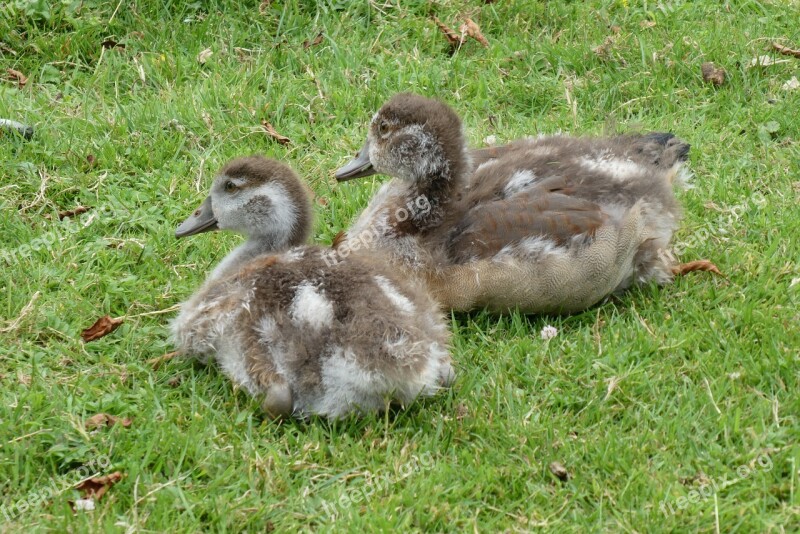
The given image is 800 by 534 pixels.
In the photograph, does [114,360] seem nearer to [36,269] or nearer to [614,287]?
[36,269]

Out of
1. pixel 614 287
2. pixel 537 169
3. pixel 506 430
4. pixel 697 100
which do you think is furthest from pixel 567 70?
pixel 506 430

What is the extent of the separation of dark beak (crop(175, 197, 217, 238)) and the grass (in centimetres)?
33

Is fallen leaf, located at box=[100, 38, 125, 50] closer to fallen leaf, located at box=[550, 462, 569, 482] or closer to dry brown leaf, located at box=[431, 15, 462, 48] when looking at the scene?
dry brown leaf, located at box=[431, 15, 462, 48]

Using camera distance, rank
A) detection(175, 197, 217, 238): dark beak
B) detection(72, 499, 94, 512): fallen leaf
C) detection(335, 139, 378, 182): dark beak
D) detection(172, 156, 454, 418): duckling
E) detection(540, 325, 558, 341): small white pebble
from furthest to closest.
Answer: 1. detection(335, 139, 378, 182): dark beak
2. detection(175, 197, 217, 238): dark beak
3. detection(540, 325, 558, 341): small white pebble
4. detection(172, 156, 454, 418): duckling
5. detection(72, 499, 94, 512): fallen leaf

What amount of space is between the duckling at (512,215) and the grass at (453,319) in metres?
0.19

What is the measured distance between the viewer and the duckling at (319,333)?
4449 mm

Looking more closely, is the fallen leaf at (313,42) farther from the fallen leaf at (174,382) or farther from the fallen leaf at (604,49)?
the fallen leaf at (174,382)

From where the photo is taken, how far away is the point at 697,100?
7.32m

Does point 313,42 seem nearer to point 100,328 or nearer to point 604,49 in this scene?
point 604,49

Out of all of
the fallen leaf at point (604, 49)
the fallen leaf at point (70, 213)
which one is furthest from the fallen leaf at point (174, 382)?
the fallen leaf at point (604, 49)

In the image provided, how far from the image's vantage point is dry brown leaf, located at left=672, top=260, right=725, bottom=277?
557 centimetres

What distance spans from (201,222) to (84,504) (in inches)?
71.5

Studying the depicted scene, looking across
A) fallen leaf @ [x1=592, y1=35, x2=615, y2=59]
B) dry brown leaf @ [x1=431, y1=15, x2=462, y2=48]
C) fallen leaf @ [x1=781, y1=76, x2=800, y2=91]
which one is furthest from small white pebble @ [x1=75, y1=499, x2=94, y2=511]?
fallen leaf @ [x1=781, y1=76, x2=800, y2=91]

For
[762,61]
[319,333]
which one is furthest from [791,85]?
[319,333]
